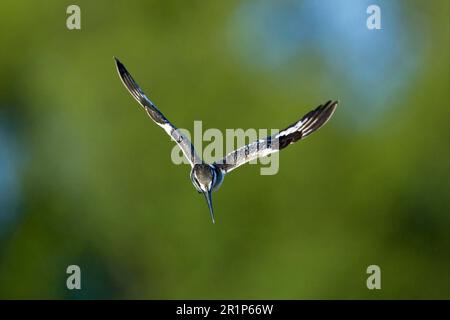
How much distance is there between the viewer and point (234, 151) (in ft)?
19.8

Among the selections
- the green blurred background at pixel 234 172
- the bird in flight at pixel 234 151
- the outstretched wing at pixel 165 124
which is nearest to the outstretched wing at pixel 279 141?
the bird in flight at pixel 234 151

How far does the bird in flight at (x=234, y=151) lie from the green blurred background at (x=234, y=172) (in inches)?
157

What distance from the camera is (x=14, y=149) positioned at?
1120 centimetres

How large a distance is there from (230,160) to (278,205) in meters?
4.56

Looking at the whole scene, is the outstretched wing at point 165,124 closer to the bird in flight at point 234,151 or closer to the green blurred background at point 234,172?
the bird in flight at point 234,151

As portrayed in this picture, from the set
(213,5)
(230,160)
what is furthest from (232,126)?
(230,160)

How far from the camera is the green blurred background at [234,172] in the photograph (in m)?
10.4

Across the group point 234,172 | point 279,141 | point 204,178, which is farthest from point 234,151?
point 234,172

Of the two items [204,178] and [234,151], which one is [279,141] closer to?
[234,151]

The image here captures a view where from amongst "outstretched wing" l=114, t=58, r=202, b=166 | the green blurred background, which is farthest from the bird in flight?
the green blurred background

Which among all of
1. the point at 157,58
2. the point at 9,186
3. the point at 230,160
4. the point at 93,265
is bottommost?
the point at 230,160

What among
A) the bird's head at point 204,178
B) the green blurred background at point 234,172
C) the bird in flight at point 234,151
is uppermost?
the green blurred background at point 234,172

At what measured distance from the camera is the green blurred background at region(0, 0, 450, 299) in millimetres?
10422

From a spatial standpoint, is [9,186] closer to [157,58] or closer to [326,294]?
[157,58]
